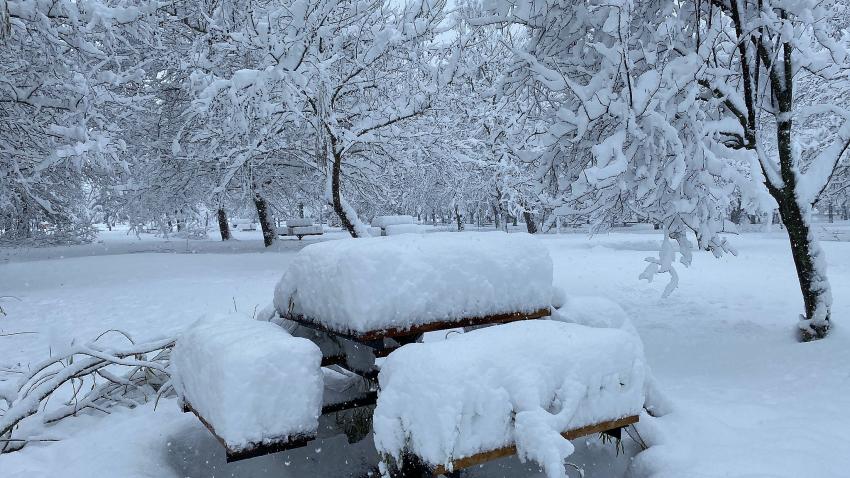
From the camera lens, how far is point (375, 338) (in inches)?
134

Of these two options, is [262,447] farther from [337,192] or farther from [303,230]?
[303,230]

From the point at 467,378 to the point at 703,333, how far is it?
511 centimetres

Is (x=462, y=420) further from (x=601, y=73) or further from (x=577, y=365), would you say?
(x=601, y=73)

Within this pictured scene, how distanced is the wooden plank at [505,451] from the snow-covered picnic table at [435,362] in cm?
1

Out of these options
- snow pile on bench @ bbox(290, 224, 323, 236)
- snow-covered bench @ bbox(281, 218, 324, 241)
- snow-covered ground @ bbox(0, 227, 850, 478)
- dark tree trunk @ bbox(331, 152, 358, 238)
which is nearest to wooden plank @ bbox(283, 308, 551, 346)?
snow-covered ground @ bbox(0, 227, 850, 478)

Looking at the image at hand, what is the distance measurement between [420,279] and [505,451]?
1.09 m

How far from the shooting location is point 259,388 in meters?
3.05

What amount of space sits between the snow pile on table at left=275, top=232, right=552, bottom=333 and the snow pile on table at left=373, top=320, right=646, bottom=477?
403mm

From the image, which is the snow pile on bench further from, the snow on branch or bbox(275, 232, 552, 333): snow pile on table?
bbox(275, 232, 552, 333): snow pile on table

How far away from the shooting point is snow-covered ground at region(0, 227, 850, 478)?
3.65 m


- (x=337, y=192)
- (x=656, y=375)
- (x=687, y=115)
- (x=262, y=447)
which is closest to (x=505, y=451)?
(x=262, y=447)

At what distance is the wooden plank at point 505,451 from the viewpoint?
9.24 feet

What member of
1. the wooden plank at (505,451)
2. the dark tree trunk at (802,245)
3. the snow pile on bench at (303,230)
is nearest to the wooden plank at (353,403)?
the wooden plank at (505,451)

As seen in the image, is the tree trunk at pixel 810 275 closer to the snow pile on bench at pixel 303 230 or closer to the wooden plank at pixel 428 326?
the wooden plank at pixel 428 326
